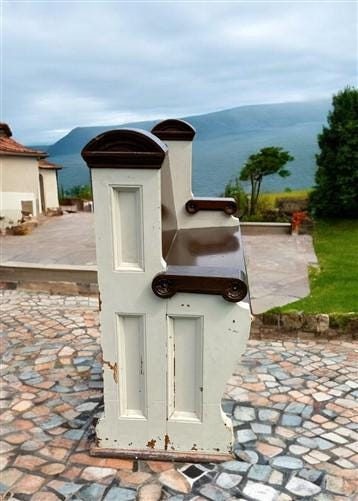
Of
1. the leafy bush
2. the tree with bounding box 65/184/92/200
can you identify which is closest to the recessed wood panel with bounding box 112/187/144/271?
the leafy bush

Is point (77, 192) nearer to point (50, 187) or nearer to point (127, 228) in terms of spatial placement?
point (50, 187)

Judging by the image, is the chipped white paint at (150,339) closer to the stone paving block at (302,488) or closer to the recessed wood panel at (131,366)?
the recessed wood panel at (131,366)

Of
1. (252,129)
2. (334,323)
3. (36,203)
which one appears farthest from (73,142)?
(334,323)

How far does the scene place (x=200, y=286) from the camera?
2500 mm

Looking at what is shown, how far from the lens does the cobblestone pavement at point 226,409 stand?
8.35ft

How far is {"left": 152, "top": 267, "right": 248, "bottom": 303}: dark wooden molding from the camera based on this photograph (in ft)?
8.13

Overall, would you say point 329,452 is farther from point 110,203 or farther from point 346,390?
point 110,203

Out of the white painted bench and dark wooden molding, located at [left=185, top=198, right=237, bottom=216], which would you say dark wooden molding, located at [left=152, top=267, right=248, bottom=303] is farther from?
dark wooden molding, located at [left=185, top=198, right=237, bottom=216]

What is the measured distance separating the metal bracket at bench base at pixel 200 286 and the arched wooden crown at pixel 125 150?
66 centimetres

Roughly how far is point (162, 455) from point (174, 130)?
2.62 metres

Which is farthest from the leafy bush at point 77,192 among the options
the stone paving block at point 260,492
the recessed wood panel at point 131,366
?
the stone paving block at point 260,492

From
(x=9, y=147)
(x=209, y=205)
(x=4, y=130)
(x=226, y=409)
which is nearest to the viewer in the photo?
(x=226, y=409)

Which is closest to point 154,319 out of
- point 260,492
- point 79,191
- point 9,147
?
point 260,492

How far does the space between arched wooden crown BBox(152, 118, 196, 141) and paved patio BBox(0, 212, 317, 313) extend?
2643mm
